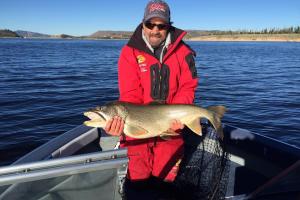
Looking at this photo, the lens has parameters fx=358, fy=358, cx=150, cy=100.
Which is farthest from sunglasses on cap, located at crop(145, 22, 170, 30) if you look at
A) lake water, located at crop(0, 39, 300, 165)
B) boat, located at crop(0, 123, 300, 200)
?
lake water, located at crop(0, 39, 300, 165)

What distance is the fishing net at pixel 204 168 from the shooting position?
18.0 ft

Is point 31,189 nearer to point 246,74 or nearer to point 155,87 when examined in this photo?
point 155,87

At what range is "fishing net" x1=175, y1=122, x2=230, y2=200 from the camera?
5492mm

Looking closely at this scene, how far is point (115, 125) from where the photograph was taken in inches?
182

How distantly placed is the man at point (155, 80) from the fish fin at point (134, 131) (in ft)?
1.37

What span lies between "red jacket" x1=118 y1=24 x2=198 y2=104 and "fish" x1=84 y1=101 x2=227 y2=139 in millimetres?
A: 398

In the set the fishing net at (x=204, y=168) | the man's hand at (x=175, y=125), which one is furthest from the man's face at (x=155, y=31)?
the fishing net at (x=204, y=168)

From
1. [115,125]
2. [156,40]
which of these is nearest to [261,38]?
[156,40]

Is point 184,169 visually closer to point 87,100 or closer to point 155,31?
point 155,31

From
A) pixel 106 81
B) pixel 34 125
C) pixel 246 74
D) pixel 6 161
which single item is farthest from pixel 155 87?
pixel 246 74

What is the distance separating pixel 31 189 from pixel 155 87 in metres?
2.89

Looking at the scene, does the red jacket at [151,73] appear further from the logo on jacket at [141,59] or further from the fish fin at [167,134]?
the fish fin at [167,134]

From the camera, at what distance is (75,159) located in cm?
270

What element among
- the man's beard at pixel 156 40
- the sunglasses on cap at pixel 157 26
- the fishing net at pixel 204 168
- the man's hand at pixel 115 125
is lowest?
the fishing net at pixel 204 168
